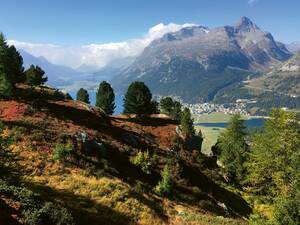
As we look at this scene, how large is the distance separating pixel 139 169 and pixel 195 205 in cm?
887

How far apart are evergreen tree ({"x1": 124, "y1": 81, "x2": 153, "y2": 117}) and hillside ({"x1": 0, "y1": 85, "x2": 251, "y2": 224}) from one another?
75.8 ft

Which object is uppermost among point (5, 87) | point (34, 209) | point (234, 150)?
point (5, 87)

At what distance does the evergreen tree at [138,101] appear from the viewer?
83.8m

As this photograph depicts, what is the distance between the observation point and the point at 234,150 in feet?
246

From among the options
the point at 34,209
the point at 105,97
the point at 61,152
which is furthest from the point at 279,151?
the point at 105,97

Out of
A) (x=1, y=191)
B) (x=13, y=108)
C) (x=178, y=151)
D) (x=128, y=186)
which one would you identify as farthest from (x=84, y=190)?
(x=178, y=151)

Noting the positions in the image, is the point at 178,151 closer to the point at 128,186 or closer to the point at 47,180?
the point at 128,186

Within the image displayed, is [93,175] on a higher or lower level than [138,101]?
lower

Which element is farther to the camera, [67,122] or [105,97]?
[105,97]

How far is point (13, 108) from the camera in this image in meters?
47.8

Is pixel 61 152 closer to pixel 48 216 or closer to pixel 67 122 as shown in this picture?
pixel 67 122

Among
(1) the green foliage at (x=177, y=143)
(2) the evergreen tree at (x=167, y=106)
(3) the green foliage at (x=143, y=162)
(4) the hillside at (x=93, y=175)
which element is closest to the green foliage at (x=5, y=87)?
(4) the hillside at (x=93, y=175)

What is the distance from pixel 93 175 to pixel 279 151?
25658 mm

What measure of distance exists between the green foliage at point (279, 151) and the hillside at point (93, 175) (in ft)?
22.5
